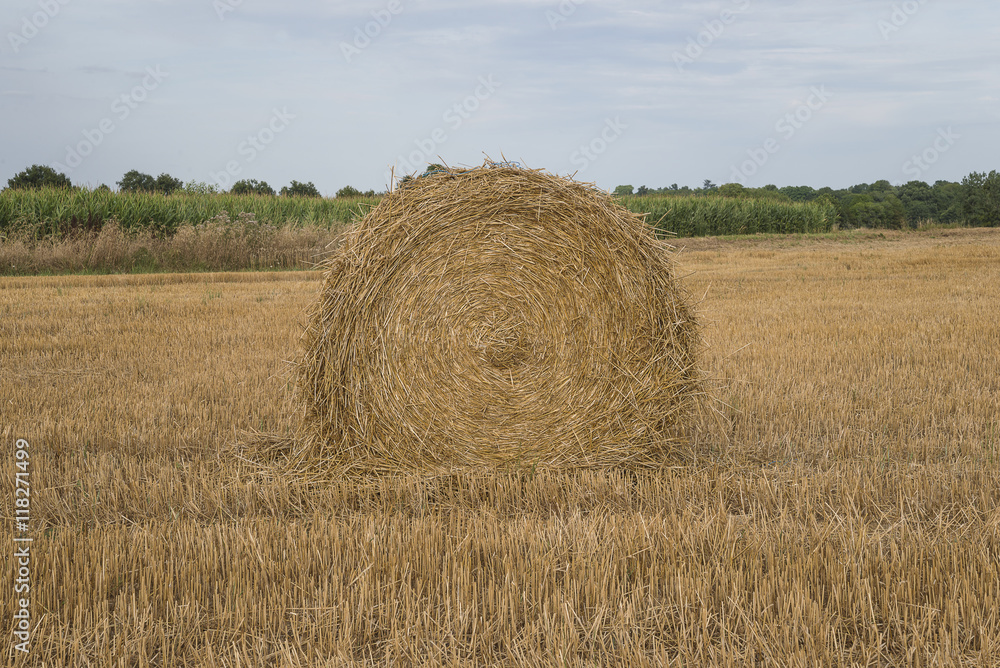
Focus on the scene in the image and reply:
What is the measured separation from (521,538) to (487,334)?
4.35 feet

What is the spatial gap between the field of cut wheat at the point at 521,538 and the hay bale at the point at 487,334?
0.23 metres

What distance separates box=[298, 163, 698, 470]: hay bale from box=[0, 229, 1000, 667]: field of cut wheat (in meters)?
0.23

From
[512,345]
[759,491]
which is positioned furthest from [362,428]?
[759,491]

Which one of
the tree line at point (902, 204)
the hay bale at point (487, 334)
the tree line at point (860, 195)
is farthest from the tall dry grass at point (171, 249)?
the tree line at point (902, 204)

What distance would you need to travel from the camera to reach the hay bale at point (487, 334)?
4422 millimetres

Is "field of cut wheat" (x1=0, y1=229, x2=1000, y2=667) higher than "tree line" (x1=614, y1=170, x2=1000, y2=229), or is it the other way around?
"tree line" (x1=614, y1=170, x2=1000, y2=229)

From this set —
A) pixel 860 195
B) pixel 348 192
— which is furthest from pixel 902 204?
pixel 348 192

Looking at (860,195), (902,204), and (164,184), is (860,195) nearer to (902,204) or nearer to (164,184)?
(902,204)

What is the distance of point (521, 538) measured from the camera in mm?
3473

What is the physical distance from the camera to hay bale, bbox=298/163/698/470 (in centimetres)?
442

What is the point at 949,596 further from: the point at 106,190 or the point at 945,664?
the point at 106,190

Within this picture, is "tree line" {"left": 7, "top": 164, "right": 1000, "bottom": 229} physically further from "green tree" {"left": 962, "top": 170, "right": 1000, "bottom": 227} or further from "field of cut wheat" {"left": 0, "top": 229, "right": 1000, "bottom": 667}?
"field of cut wheat" {"left": 0, "top": 229, "right": 1000, "bottom": 667}

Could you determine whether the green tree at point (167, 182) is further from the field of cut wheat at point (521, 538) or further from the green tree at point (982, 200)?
the green tree at point (982, 200)

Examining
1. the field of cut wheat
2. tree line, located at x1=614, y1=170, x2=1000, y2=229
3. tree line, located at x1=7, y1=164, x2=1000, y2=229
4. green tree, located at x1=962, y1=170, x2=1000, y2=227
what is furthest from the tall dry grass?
green tree, located at x1=962, y1=170, x2=1000, y2=227
